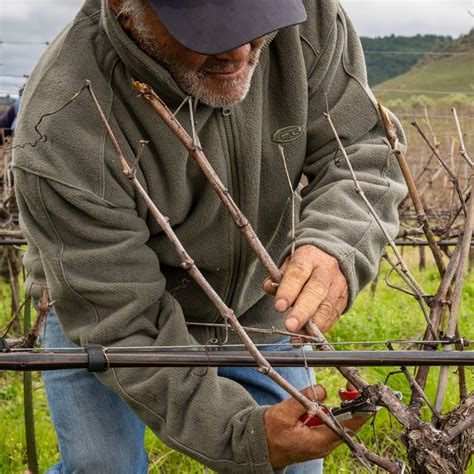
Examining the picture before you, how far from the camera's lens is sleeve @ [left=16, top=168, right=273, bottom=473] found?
200cm

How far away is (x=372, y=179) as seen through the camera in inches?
87.8

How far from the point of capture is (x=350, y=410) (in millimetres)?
1672

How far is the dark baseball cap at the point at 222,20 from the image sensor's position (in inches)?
70.5

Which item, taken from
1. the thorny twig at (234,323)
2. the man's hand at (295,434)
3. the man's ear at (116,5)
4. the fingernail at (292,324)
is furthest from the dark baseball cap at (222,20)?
the man's hand at (295,434)

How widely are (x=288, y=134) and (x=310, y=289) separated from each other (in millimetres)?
630

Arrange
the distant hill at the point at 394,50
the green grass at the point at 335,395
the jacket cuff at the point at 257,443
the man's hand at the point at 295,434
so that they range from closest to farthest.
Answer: the man's hand at the point at 295,434 < the jacket cuff at the point at 257,443 < the green grass at the point at 335,395 < the distant hill at the point at 394,50

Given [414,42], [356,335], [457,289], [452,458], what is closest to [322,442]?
[452,458]

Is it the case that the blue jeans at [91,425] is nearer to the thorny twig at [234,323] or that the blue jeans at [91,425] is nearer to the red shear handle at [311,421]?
the red shear handle at [311,421]

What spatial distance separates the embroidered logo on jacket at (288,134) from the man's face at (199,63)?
31cm

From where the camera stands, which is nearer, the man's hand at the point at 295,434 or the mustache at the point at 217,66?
the man's hand at the point at 295,434

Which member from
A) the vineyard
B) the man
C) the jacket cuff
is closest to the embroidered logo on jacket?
the man

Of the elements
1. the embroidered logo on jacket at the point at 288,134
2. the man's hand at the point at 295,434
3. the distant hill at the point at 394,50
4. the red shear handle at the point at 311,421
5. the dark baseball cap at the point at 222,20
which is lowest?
the distant hill at the point at 394,50

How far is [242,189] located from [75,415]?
73 cm

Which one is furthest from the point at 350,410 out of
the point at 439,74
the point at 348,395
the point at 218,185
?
the point at 439,74
